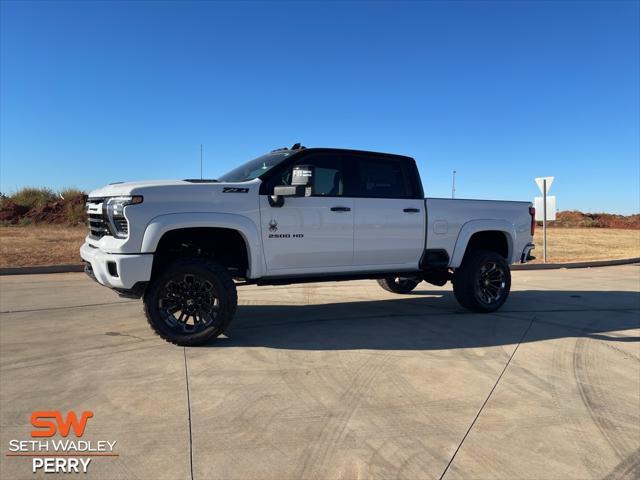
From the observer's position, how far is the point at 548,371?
452cm

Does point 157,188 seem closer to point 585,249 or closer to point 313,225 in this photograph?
point 313,225

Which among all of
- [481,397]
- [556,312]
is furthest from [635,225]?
[481,397]

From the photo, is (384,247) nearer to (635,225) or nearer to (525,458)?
(525,458)

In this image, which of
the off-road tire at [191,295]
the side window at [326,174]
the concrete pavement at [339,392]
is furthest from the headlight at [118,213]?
the side window at [326,174]

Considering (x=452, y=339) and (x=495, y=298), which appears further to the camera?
(x=495, y=298)

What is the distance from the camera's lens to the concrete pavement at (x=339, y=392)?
2.89 meters

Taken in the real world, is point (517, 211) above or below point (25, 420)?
above

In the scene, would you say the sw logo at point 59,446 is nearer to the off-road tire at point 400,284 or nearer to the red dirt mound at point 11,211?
the off-road tire at point 400,284

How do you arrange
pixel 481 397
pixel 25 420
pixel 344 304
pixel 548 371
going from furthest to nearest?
1. pixel 344 304
2. pixel 548 371
3. pixel 481 397
4. pixel 25 420

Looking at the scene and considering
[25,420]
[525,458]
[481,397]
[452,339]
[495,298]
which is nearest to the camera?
[525,458]

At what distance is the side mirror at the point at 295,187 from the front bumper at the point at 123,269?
1.42 meters

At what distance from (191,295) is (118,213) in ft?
3.55

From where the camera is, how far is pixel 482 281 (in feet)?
22.9

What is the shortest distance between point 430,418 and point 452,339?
2.18 metres
